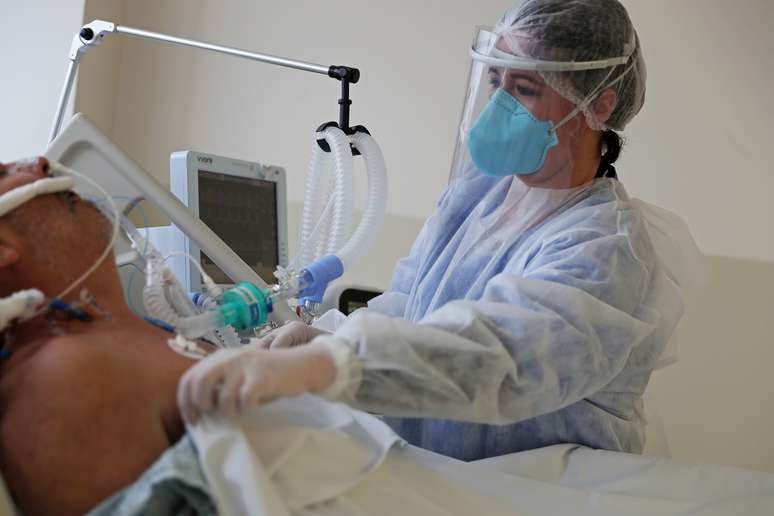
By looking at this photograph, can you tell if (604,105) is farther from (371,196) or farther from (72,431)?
(72,431)

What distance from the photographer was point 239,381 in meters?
0.89

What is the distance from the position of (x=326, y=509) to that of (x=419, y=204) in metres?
2.25

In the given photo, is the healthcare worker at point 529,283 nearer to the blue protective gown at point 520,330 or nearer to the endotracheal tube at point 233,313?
the blue protective gown at point 520,330

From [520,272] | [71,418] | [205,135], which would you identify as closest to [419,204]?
[205,135]

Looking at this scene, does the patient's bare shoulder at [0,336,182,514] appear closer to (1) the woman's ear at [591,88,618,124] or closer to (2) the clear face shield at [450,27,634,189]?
(2) the clear face shield at [450,27,634,189]

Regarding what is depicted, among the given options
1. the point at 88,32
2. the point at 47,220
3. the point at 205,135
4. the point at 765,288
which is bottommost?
the point at 765,288

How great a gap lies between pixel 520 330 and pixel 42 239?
65 centimetres

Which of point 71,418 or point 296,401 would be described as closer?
point 71,418

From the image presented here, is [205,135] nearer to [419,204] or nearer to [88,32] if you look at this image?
[419,204]

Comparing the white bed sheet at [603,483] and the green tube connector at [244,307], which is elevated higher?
the green tube connector at [244,307]

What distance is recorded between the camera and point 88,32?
197 centimetres

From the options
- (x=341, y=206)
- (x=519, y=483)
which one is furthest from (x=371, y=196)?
(x=519, y=483)

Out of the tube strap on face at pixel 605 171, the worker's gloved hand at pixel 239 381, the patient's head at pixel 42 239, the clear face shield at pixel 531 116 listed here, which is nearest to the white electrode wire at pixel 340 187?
the clear face shield at pixel 531 116

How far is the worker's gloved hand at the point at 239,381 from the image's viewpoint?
0.88 meters
